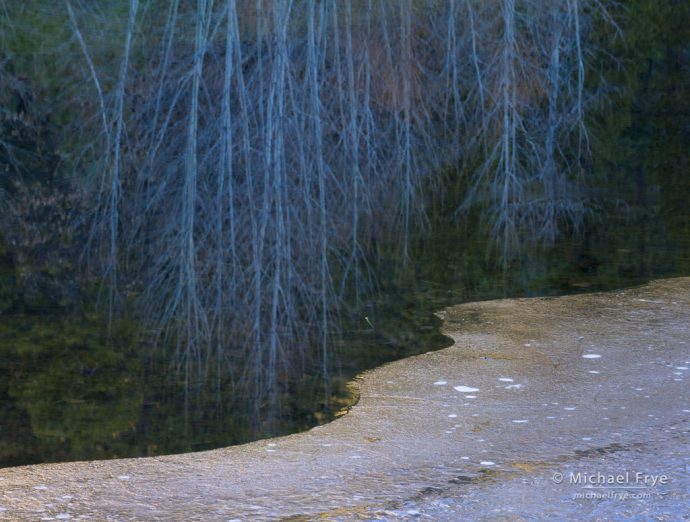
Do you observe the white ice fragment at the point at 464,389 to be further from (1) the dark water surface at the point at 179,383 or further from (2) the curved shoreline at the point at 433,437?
(1) the dark water surface at the point at 179,383

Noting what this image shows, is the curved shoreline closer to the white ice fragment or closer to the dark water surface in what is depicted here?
the white ice fragment

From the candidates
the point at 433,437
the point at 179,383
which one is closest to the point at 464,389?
the point at 433,437

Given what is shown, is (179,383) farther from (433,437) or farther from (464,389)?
(433,437)

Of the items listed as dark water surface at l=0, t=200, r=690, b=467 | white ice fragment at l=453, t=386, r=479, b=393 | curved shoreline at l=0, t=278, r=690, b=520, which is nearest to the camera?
curved shoreline at l=0, t=278, r=690, b=520

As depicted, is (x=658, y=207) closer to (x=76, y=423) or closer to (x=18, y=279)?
(x=18, y=279)

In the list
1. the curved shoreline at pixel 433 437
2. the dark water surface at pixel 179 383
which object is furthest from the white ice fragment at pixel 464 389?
the dark water surface at pixel 179 383

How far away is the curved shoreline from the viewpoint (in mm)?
2895

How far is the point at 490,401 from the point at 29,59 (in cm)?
684

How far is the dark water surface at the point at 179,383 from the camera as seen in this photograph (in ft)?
11.5

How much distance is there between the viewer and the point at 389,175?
798cm

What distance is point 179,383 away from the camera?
13.3 feet

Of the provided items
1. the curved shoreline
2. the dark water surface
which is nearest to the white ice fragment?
the curved shoreline

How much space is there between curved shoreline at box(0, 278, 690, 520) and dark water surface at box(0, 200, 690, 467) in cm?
16

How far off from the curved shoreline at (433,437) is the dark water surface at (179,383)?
0.16 meters
